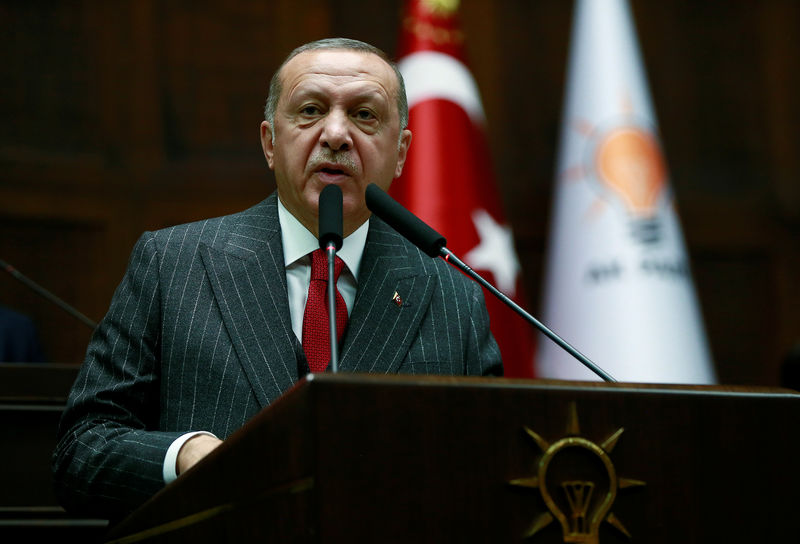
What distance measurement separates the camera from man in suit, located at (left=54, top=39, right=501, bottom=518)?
146 cm

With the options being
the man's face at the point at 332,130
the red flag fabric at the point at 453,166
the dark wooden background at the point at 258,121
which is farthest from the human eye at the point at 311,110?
the dark wooden background at the point at 258,121

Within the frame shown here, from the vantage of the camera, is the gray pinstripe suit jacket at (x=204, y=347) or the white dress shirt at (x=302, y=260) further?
the white dress shirt at (x=302, y=260)

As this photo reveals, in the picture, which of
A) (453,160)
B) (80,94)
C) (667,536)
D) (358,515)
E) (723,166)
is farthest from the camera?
(723,166)

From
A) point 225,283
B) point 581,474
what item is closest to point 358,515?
point 581,474

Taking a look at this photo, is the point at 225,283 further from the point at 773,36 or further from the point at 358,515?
the point at 773,36

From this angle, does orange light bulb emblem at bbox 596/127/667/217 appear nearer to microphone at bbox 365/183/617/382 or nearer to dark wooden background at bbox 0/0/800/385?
dark wooden background at bbox 0/0/800/385

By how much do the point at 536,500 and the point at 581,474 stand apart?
60mm

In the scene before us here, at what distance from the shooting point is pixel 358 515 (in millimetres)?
936

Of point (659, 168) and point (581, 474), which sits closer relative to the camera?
point (581, 474)

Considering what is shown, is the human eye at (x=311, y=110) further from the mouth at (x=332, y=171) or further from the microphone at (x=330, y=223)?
the microphone at (x=330, y=223)

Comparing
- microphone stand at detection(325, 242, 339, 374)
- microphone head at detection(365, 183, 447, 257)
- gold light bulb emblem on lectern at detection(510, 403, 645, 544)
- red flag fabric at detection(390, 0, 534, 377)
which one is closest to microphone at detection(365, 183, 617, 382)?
microphone head at detection(365, 183, 447, 257)

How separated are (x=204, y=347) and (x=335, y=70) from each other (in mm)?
592

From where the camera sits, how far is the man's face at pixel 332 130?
68.0 inches

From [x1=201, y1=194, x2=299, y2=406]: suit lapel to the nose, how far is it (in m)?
0.19
